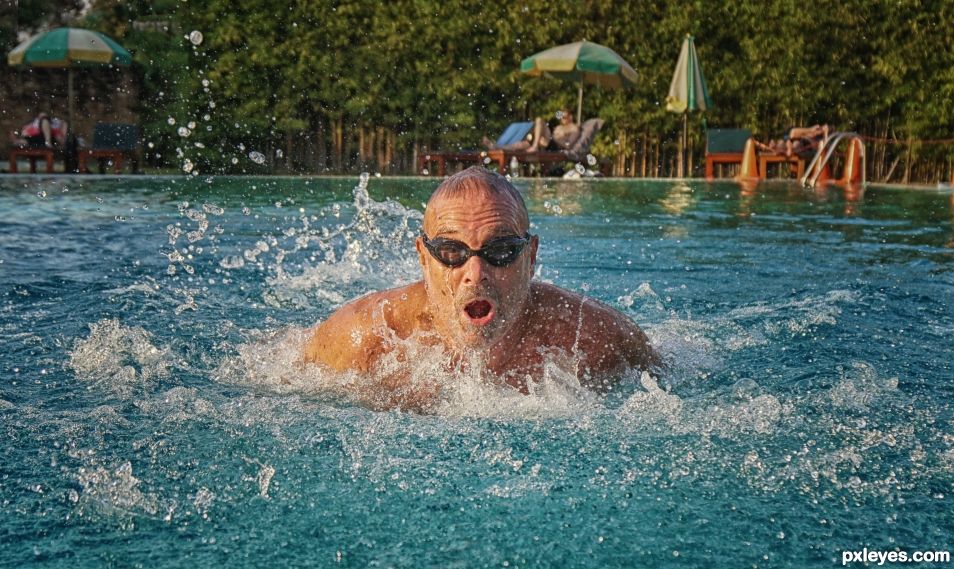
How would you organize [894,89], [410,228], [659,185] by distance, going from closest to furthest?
1. [410,228]
2. [659,185]
3. [894,89]

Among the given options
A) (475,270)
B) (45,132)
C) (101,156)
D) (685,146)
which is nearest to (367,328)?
(475,270)

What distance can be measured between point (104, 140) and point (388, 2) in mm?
6178

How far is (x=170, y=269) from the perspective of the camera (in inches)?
276

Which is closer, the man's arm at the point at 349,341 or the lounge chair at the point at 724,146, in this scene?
the man's arm at the point at 349,341

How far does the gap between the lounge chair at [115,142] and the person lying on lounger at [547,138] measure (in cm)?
647

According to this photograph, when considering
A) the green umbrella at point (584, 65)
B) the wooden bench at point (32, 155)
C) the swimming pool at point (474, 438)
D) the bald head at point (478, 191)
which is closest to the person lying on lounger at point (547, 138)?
the green umbrella at point (584, 65)

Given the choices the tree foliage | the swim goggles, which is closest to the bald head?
the swim goggles

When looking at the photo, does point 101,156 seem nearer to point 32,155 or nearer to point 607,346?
point 32,155

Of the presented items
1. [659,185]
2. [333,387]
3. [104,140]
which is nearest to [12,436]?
[333,387]

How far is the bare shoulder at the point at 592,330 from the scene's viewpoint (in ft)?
12.4

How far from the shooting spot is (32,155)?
56.0 ft

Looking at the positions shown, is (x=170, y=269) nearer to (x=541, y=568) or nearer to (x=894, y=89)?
(x=541, y=568)

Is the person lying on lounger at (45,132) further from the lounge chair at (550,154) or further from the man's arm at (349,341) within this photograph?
the man's arm at (349,341)

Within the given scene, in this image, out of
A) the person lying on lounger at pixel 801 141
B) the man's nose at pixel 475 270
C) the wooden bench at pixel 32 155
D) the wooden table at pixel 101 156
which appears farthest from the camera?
the person lying on lounger at pixel 801 141
